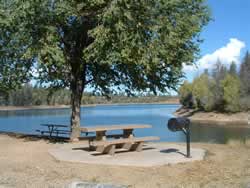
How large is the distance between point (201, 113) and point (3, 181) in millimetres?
59968

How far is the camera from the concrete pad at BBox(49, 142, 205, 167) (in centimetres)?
865

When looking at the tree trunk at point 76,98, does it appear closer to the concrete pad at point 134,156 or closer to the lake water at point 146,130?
the concrete pad at point 134,156

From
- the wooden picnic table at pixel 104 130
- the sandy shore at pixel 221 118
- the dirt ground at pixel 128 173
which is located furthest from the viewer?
the sandy shore at pixel 221 118

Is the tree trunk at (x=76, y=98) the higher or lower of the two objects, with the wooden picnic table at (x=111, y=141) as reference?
higher

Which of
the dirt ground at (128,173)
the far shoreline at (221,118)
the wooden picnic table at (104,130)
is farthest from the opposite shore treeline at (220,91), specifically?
the dirt ground at (128,173)

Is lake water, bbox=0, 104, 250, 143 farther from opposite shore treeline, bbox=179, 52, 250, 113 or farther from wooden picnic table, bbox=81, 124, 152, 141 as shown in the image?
wooden picnic table, bbox=81, 124, 152, 141

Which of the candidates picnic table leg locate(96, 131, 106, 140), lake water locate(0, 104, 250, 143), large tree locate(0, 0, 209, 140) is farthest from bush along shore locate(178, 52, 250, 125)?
picnic table leg locate(96, 131, 106, 140)

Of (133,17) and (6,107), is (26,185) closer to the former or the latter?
(133,17)

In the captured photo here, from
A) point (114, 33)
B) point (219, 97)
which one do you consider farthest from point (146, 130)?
point (219, 97)

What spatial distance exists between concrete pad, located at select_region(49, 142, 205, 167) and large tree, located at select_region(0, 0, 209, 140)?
8.76 feet

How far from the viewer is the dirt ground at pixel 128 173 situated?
652 centimetres

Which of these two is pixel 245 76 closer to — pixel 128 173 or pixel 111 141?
pixel 111 141

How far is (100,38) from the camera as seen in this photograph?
11.4m

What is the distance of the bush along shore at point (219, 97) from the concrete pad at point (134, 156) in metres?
41.6
